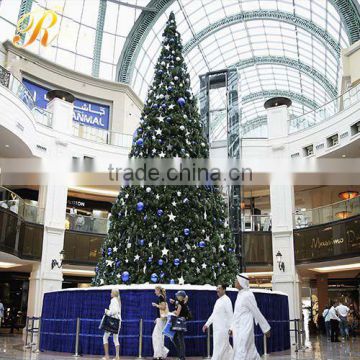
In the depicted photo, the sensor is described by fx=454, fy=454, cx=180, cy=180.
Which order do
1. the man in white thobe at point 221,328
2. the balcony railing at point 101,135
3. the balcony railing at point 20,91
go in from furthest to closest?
1. the balcony railing at point 101,135
2. the balcony railing at point 20,91
3. the man in white thobe at point 221,328

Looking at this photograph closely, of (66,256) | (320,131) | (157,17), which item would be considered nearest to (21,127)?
(66,256)

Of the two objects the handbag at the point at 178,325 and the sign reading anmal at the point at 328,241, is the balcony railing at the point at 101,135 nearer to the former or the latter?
the sign reading anmal at the point at 328,241

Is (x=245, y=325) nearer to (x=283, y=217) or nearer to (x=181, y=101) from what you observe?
(x=181, y=101)

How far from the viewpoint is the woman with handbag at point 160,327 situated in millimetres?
8195

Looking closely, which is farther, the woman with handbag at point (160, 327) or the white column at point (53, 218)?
the white column at point (53, 218)

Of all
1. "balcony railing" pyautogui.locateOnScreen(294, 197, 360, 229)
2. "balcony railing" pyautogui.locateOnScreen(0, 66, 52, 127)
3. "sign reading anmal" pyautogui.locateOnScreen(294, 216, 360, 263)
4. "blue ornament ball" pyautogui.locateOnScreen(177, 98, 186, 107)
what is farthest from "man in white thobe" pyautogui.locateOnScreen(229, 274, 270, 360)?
"balcony railing" pyautogui.locateOnScreen(294, 197, 360, 229)

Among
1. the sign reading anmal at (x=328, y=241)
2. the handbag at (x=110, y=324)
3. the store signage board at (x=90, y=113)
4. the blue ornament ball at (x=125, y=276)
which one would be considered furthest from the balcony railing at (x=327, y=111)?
the handbag at (x=110, y=324)

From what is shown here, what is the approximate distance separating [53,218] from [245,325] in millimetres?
16796

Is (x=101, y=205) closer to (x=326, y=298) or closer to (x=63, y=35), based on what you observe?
(x=63, y=35)

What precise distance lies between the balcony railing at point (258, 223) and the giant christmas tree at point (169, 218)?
12.9m

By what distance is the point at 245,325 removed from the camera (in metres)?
6.12

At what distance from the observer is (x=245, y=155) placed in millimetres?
24125

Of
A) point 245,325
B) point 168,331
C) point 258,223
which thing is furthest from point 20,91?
point 245,325

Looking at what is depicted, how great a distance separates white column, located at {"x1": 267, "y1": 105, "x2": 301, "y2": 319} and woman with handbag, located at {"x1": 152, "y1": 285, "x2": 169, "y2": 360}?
13885mm
